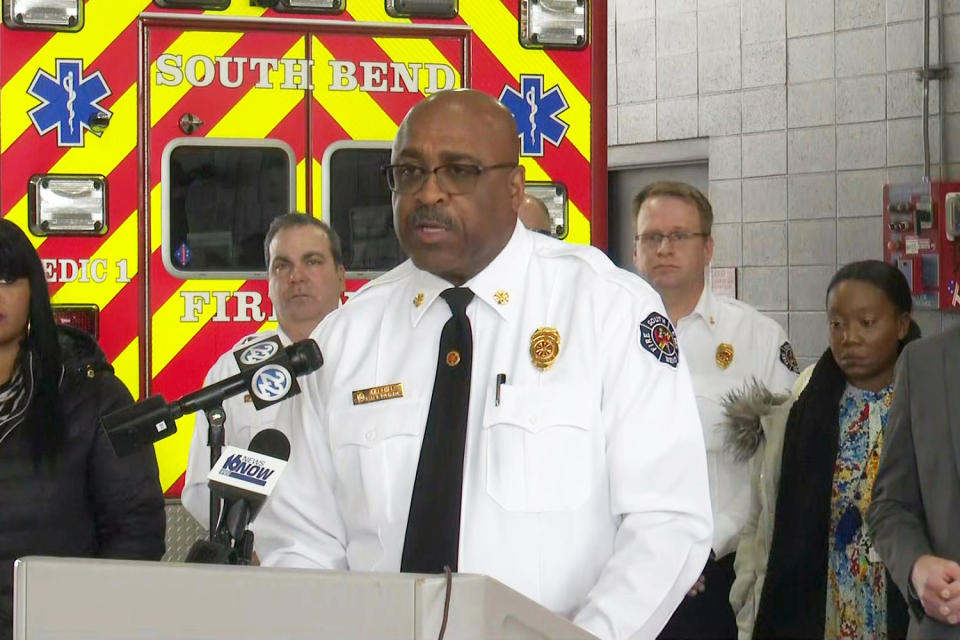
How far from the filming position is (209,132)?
13.7 ft

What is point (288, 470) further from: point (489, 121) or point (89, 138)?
point (89, 138)

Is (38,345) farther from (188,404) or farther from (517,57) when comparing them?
(517,57)

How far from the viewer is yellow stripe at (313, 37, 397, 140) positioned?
4254 millimetres

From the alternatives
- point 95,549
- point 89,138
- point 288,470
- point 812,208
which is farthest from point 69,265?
point 812,208

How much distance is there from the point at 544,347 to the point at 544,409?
4.9 inches

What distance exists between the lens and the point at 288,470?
255 centimetres

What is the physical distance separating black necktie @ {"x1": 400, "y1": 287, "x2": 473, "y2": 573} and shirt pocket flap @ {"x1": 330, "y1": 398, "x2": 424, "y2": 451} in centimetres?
3

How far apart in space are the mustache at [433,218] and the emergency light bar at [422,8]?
6.67 ft

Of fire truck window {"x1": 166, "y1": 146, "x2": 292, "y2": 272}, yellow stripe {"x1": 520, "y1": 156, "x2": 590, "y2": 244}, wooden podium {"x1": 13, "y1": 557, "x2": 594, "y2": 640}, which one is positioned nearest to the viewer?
wooden podium {"x1": 13, "y1": 557, "x2": 594, "y2": 640}

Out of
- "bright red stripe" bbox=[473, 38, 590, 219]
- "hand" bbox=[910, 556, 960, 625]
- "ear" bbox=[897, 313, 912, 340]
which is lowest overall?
"hand" bbox=[910, 556, 960, 625]

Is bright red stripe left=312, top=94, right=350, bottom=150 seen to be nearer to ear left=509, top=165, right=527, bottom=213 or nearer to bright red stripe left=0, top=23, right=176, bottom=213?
bright red stripe left=0, top=23, right=176, bottom=213

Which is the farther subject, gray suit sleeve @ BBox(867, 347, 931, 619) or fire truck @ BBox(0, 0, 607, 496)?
fire truck @ BBox(0, 0, 607, 496)

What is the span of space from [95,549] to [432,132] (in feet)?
4.55

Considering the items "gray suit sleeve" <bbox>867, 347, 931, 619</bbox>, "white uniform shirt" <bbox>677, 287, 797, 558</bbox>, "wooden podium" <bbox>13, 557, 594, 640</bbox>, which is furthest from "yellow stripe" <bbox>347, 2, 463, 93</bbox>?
"wooden podium" <bbox>13, 557, 594, 640</bbox>
